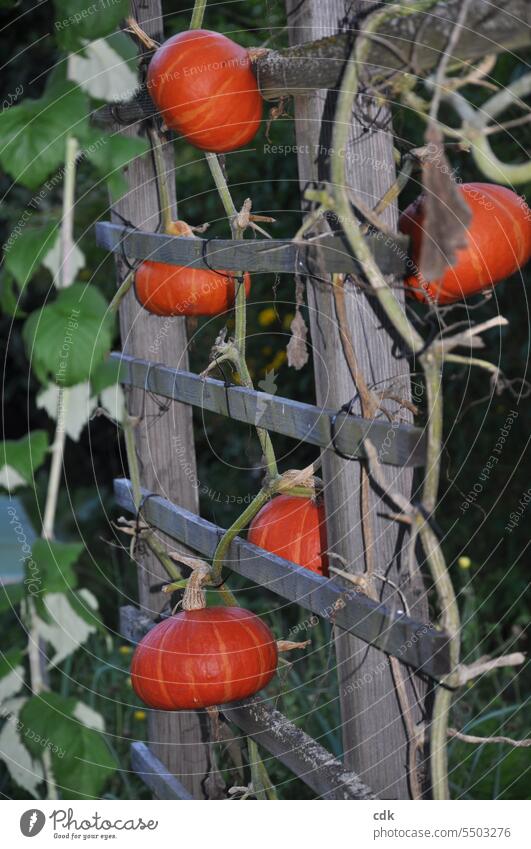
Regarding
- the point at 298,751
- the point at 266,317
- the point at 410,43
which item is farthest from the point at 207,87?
the point at 266,317

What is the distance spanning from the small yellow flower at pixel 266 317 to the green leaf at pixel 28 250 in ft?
5.22

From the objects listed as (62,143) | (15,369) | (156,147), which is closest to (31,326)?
(62,143)

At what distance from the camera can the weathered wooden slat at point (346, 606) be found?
1.03 m

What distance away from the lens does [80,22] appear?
1.09 m

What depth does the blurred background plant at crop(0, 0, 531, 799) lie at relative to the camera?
1.04m

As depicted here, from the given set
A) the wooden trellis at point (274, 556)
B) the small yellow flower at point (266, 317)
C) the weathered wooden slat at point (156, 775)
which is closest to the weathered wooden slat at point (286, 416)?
the wooden trellis at point (274, 556)

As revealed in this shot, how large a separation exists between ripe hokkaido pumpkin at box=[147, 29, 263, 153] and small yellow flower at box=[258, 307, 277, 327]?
4.56 ft

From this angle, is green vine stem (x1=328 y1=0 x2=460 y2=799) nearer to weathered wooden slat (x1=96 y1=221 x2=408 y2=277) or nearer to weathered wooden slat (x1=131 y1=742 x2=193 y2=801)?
weathered wooden slat (x1=96 y1=221 x2=408 y2=277)

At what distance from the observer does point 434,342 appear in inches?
37.4

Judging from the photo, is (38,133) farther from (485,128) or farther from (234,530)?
(234,530)

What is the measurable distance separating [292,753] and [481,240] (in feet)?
2.23

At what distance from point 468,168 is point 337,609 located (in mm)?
1651

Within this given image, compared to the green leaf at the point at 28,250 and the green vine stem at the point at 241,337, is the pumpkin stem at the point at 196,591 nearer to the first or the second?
the green vine stem at the point at 241,337
